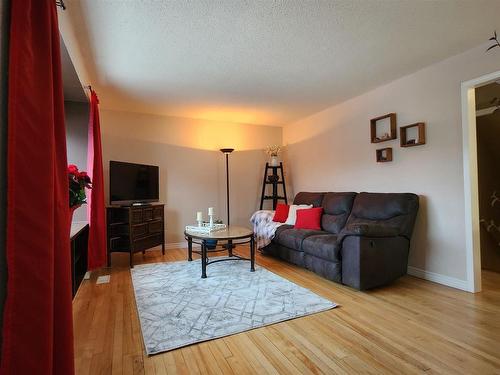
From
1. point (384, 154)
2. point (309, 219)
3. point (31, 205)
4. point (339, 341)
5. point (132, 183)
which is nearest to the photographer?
point (31, 205)

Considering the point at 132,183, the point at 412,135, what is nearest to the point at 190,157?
the point at 132,183

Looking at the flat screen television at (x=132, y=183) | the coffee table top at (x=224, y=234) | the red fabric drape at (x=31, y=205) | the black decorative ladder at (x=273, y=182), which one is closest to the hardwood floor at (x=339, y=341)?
the red fabric drape at (x=31, y=205)

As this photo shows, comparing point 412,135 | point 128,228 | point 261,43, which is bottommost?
point 128,228

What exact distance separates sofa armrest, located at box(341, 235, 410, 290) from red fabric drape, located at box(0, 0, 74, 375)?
7.87ft

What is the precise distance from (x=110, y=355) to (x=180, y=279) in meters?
1.45

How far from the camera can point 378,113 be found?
3.74m

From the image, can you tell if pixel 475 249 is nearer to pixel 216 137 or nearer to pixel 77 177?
pixel 77 177

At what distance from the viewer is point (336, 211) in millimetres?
3938

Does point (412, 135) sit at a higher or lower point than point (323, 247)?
higher

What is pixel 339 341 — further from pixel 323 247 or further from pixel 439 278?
pixel 439 278

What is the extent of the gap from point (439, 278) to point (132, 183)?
4.06m

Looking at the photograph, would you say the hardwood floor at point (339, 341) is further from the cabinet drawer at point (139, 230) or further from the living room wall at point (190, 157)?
the living room wall at point (190, 157)

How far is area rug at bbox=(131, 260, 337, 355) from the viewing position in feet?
6.68

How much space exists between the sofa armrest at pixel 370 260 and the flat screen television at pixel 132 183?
3.01 metres
